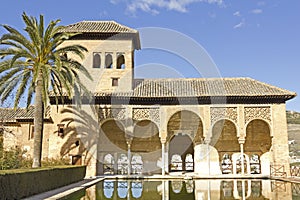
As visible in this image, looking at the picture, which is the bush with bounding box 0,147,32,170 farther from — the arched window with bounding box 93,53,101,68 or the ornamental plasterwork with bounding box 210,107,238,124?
the ornamental plasterwork with bounding box 210,107,238,124

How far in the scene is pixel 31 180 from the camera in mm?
10562

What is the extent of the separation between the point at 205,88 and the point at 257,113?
3631 millimetres

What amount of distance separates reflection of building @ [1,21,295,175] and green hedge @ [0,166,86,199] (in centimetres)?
513

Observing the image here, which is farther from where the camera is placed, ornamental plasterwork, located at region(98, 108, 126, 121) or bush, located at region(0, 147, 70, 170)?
ornamental plasterwork, located at region(98, 108, 126, 121)

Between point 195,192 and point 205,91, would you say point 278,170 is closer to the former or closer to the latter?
point 205,91

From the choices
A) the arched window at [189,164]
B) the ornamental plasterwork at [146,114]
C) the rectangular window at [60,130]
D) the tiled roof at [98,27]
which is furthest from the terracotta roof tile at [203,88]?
the arched window at [189,164]

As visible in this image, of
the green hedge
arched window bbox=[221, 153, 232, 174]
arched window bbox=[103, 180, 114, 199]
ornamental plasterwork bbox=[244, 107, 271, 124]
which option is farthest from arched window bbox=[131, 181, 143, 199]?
arched window bbox=[221, 153, 232, 174]

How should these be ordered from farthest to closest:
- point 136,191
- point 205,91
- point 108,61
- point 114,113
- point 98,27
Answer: point 108,61 → point 98,27 → point 205,91 → point 114,113 → point 136,191

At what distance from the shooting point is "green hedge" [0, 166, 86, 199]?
8781 millimetres

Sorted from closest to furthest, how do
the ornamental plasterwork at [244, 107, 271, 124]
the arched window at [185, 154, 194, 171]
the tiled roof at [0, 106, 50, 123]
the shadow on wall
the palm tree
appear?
the palm tree
the shadow on wall
the ornamental plasterwork at [244, 107, 271, 124]
the tiled roof at [0, 106, 50, 123]
the arched window at [185, 154, 194, 171]

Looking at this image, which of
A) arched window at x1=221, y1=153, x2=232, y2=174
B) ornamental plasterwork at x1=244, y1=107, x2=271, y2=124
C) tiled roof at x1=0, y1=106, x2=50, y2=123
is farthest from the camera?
arched window at x1=221, y1=153, x2=232, y2=174

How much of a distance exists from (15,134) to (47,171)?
12.2 metres

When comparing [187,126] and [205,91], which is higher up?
[205,91]

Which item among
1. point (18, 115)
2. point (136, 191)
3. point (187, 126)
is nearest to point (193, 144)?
point (187, 126)
